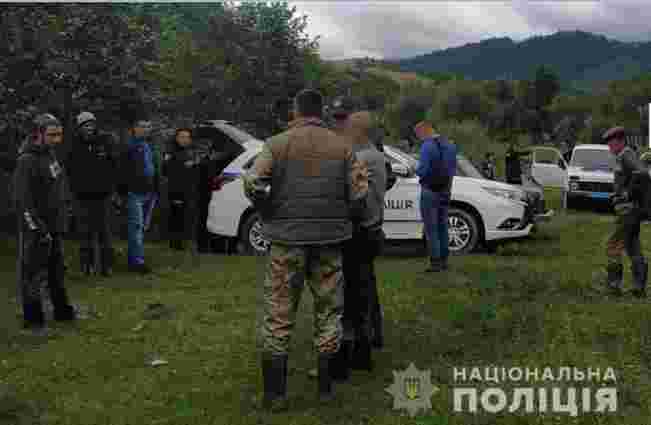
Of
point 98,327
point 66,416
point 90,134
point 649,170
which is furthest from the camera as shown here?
point 90,134

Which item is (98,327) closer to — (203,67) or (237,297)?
(237,297)

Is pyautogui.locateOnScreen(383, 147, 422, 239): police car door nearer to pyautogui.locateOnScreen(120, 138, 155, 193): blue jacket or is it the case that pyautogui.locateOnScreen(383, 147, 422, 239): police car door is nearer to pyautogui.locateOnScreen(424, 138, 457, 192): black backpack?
pyautogui.locateOnScreen(424, 138, 457, 192): black backpack

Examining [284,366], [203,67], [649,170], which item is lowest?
[284,366]

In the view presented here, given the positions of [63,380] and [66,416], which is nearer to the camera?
[66,416]

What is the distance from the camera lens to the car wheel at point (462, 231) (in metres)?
12.3

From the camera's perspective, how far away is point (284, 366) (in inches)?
205

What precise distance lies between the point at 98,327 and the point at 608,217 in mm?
14690

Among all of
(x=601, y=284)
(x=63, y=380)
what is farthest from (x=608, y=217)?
(x=63, y=380)

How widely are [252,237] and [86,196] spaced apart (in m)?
3.18

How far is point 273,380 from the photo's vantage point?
5.19m

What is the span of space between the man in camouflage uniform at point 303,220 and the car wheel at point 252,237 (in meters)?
7.21

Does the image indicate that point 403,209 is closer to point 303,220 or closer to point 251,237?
point 251,237

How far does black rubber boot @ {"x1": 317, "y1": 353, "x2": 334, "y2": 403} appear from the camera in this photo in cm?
530

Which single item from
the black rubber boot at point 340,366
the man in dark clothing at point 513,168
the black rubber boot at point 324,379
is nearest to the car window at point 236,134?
the black rubber boot at point 340,366
